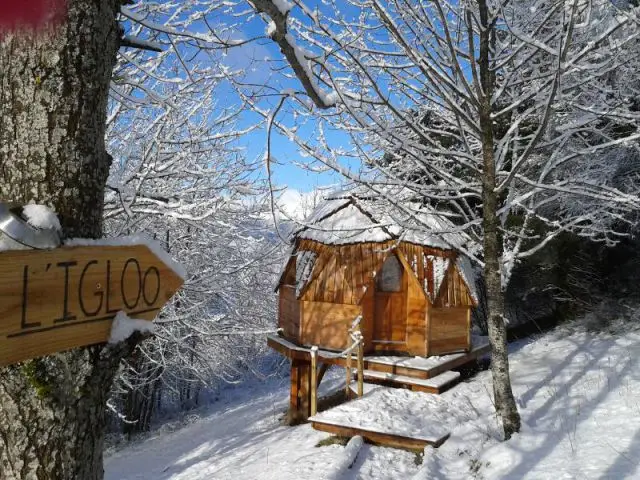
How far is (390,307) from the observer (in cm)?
1050

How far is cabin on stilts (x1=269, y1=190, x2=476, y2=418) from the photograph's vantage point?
10.1 meters

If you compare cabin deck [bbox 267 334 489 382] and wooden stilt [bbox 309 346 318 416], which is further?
wooden stilt [bbox 309 346 318 416]

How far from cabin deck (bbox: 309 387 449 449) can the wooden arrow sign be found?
5.72 m

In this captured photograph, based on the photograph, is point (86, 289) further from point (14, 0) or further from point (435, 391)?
point (435, 391)

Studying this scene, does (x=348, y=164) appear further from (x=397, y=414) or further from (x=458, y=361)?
(x=458, y=361)

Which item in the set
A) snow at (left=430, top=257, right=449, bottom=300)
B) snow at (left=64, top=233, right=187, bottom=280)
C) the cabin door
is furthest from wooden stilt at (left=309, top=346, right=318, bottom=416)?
snow at (left=64, top=233, right=187, bottom=280)

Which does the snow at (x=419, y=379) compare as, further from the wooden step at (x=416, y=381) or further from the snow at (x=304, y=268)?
the snow at (x=304, y=268)

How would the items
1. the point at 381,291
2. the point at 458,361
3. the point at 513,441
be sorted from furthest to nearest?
the point at 381,291
the point at 458,361
the point at 513,441

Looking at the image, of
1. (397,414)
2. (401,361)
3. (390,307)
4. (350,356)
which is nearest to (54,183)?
(397,414)

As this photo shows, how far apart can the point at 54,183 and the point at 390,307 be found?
31.1 feet

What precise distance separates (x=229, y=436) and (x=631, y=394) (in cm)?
851

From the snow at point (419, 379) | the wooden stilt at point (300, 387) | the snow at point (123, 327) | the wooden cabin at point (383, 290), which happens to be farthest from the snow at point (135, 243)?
the wooden stilt at point (300, 387)

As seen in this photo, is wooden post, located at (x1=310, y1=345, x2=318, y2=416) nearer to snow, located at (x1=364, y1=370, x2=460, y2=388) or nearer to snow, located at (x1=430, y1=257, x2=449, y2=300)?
snow, located at (x1=364, y1=370, x2=460, y2=388)

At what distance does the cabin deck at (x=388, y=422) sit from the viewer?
650cm
